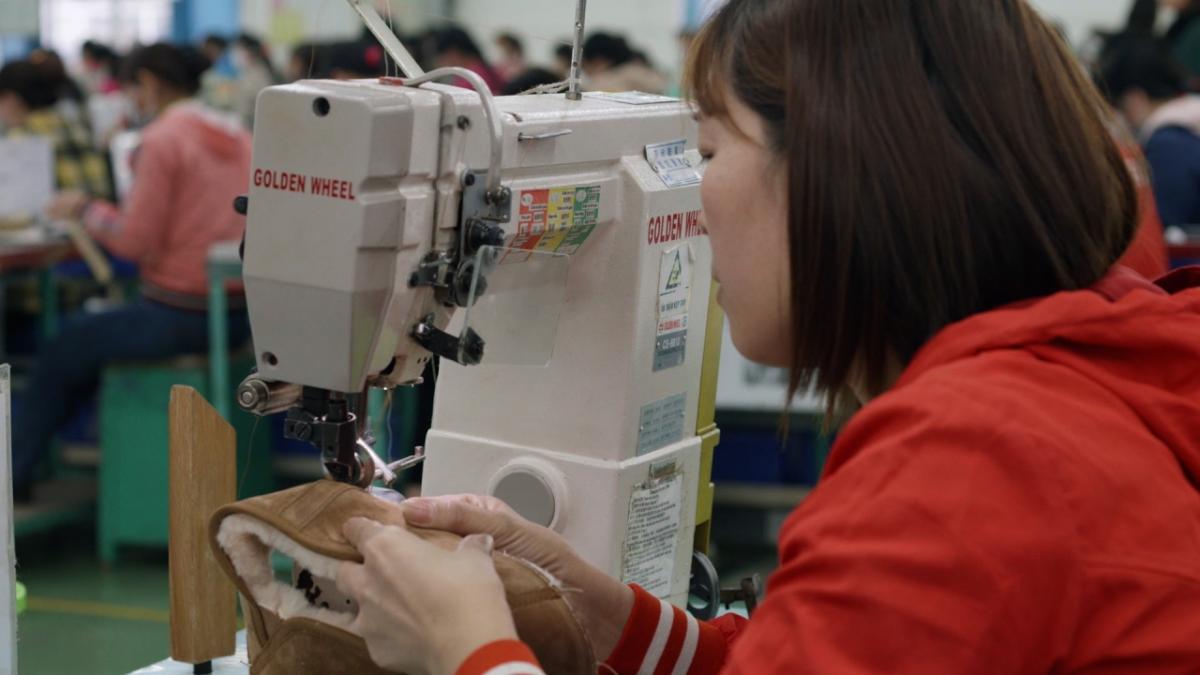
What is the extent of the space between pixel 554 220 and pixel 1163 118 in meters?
3.30

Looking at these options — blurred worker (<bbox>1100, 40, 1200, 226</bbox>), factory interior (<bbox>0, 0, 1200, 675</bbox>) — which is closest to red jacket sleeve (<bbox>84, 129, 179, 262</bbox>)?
factory interior (<bbox>0, 0, 1200, 675</bbox>)

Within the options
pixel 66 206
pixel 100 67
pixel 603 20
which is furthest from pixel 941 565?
pixel 603 20

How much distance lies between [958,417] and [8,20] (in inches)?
50.1

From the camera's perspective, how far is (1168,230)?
3.73 meters

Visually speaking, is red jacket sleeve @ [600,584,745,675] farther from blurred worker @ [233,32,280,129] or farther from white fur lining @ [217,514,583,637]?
blurred worker @ [233,32,280,129]

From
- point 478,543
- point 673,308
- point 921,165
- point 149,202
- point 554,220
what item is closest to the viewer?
point 921,165

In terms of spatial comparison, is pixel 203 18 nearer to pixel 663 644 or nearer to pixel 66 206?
pixel 66 206

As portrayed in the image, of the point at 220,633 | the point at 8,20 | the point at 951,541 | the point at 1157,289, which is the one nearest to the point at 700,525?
the point at 220,633

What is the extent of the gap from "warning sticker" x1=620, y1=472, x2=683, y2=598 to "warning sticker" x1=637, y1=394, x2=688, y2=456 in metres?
0.03

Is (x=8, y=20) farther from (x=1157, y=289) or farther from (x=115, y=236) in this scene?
(x=115, y=236)

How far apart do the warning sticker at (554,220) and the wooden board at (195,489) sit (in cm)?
27

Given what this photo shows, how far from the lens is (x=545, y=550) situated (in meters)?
1.09

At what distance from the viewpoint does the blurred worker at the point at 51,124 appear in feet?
15.9

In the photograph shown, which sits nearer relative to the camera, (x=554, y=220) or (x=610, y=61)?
(x=554, y=220)
